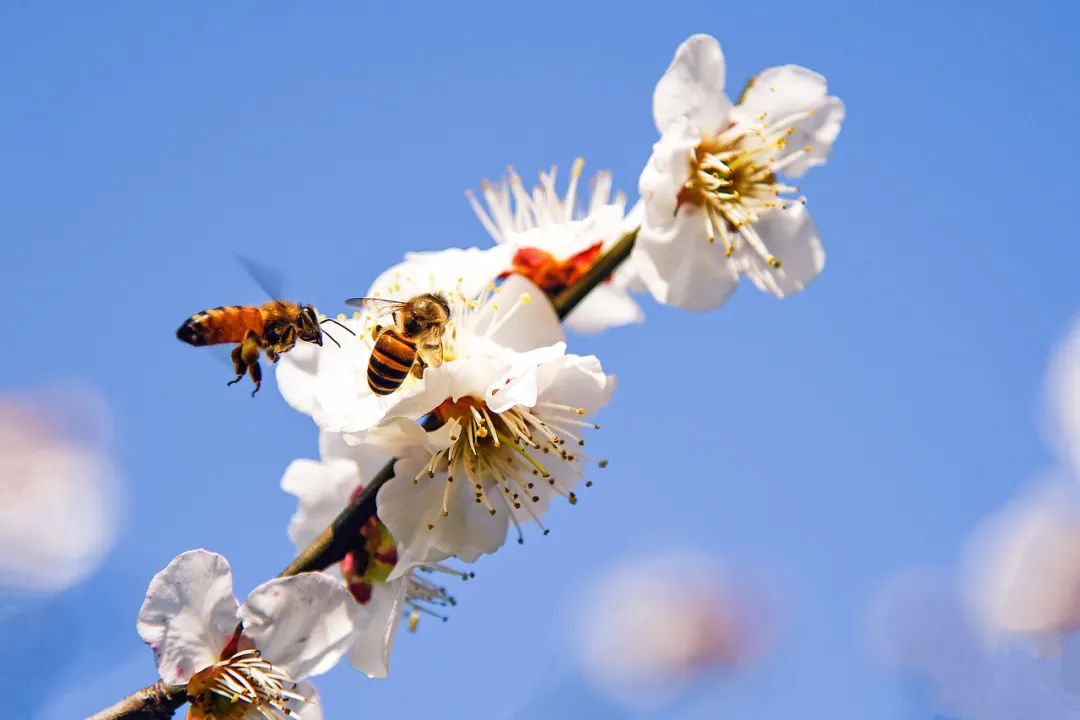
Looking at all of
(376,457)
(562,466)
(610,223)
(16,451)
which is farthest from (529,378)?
(16,451)

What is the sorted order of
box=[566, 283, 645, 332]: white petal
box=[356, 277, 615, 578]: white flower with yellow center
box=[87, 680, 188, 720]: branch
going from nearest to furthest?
1. box=[87, 680, 188, 720]: branch
2. box=[356, 277, 615, 578]: white flower with yellow center
3. box=[566, 283, 645, 332]: white petal

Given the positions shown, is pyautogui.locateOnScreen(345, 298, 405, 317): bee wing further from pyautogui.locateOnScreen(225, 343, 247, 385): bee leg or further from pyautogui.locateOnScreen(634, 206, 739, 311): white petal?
pyautogui.locateOnScreen(634, 206, 739, 311): white petal

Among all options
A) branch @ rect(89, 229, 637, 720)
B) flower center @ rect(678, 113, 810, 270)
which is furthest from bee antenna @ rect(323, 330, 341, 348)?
flower center @ rect(678, 113, 810, 270)

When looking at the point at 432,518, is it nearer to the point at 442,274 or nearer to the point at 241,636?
the point at 241,636

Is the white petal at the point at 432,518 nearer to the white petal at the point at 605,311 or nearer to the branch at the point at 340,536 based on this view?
the branch at the point at 340,536

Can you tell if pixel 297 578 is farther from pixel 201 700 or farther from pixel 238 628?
pixel 201 700

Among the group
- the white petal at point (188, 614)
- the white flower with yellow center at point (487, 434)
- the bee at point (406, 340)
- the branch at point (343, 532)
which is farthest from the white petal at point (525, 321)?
the white petal at point (188, 614)

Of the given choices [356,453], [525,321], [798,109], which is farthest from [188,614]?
[798,109]
